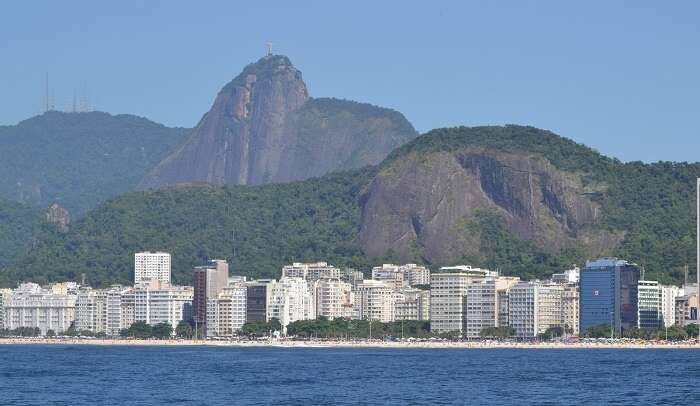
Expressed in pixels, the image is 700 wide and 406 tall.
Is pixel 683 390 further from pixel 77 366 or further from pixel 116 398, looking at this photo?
pixel 77 366

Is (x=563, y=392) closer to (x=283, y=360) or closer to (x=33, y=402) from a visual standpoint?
(x=33, y=402)

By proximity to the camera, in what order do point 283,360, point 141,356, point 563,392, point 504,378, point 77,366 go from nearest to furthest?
1. point 563,392
2. point 504,378
3. point 77,366
4. point 283,360
5. point 141,356

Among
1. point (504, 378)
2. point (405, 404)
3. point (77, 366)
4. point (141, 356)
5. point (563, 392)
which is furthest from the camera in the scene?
point (141, 356)

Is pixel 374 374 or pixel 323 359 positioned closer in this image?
pixel 374 374

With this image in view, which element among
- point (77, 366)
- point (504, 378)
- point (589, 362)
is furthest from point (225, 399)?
point (589, 362)

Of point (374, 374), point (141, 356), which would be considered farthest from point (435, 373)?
point (141, 356)

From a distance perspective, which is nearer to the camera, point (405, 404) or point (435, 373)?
point (405, 404)
